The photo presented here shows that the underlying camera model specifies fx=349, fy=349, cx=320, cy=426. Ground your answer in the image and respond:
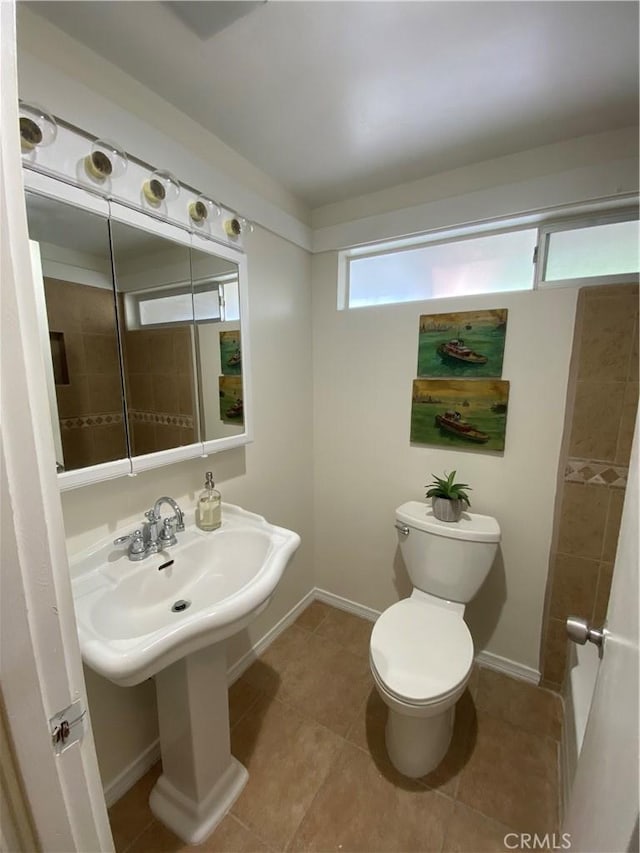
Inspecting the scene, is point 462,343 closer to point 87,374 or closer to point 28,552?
point 87,374

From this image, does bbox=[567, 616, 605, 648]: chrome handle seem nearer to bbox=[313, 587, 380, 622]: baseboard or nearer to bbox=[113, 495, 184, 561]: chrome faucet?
bbox=[113, 495, 184, 561]: chrome faucet

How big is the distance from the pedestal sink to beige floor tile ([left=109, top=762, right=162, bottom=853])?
0.04 m

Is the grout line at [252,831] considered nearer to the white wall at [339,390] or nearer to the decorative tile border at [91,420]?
the white wall at [339,390]

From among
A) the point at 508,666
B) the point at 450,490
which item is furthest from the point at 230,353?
the point at 508,666

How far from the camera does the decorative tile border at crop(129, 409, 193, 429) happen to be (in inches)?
45.9

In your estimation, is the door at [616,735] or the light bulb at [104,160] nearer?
the door at [616,735]

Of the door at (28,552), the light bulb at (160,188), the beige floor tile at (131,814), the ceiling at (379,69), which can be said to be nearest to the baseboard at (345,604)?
the beige floor tile at (131,814)

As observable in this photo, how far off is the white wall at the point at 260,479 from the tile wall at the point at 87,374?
0.47 feet

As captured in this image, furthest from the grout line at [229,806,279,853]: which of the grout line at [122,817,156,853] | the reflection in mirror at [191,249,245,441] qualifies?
the reflection in mirror at [191,249,245,441]

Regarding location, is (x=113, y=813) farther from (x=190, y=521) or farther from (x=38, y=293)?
(x=38, y=293)

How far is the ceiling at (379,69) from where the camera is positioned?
0.88m

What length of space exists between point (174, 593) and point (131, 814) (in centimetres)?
75

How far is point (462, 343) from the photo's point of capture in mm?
1601

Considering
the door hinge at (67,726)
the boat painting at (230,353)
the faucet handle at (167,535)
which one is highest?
Answer: the boat painting at (230,353)
